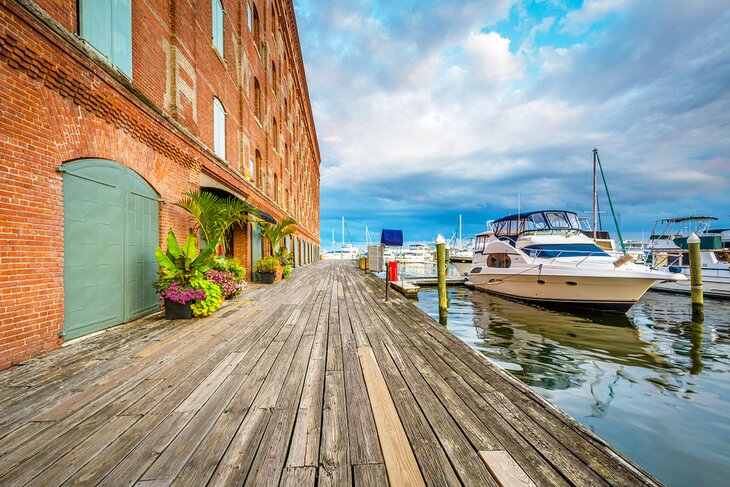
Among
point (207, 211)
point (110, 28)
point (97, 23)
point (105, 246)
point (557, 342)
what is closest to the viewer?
point (105, 246)

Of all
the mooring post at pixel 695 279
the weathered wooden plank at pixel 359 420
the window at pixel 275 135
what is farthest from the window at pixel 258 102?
the mooring post at pixel 695 279

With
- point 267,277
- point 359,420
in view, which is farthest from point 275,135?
point 359,420

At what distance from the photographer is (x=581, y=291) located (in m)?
11.6

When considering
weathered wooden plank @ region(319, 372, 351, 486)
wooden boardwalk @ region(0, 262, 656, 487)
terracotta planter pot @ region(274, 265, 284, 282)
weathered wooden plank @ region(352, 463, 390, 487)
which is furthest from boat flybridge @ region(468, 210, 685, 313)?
weathered wooden plank @ region(352, 463, 390, 487)

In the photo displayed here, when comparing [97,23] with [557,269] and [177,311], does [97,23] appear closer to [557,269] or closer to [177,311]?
[177,311]

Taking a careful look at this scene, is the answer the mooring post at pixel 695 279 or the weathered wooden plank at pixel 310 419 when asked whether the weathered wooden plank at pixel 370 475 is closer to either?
the weathered wooden plank at pixel 310 419

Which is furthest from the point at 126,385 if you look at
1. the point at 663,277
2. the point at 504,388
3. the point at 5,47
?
the point at 663,277

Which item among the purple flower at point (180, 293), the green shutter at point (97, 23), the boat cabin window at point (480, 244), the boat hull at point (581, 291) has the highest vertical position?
the green shutter at point (97, 23)

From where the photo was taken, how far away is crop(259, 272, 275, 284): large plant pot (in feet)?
42.8

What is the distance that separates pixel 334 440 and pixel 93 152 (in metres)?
5.88

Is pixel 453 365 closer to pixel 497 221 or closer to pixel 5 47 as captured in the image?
pixel 5 47

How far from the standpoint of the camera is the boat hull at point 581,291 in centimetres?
1086

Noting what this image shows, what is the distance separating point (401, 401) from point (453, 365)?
1218 millimetres

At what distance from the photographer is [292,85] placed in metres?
28.0
